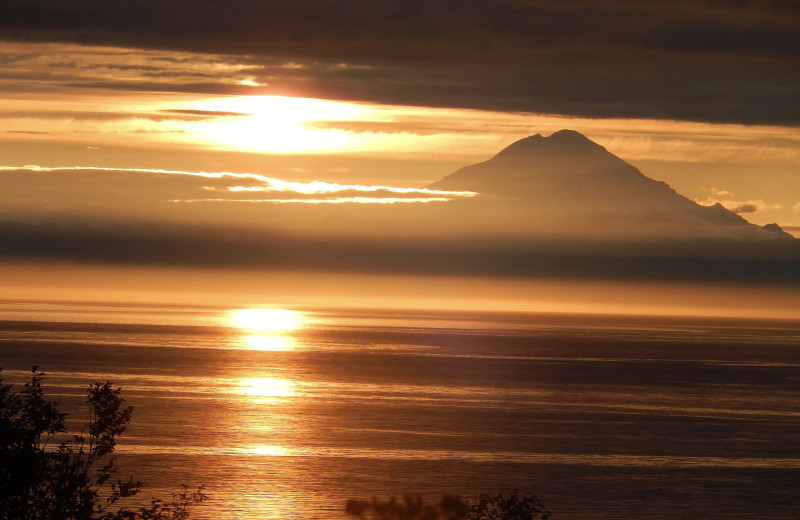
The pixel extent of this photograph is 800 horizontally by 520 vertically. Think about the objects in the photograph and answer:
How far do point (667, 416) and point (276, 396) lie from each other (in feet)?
139

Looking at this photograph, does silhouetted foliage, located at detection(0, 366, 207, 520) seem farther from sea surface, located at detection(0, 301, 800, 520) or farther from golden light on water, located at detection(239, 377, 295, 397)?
golden light on water, located at detection(239, 377, 295, 397)

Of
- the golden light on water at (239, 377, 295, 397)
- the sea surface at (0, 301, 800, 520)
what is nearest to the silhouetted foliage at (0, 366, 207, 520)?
the sea surface at (0, 301, 800, 520)

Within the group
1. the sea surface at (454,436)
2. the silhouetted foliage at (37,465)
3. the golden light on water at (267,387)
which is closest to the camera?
the silhouetted foliage at (37,465)

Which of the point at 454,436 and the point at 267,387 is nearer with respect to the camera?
the point at 454,436

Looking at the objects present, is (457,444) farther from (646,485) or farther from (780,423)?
(780,423)

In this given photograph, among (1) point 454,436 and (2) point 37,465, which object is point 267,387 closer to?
(1) point 454,436

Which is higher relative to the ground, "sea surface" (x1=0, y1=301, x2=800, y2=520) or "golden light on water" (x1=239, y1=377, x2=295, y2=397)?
"golden light on water" (x1=239, y1=377, x2=295, y2=397)

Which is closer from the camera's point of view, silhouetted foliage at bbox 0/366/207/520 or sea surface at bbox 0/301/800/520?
silhouetted foliage at bbox 0/366/207/520

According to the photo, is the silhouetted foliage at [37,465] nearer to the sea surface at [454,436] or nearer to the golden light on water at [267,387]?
the sea surface at [454,436]

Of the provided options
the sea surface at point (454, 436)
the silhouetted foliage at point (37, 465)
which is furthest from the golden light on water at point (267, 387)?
the silhouetted foliage at point (37, 465)

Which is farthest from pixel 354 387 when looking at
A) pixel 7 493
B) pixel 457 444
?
pixel 7 493

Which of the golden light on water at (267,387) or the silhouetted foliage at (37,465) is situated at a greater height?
the golden light on water at (267,387)

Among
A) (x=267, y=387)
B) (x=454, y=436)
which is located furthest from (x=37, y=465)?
(x=267, y=387)

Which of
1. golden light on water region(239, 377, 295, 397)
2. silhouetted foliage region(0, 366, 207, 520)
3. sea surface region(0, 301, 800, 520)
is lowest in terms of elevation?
silhouetted foliage region(0, 366, 207, 520)
